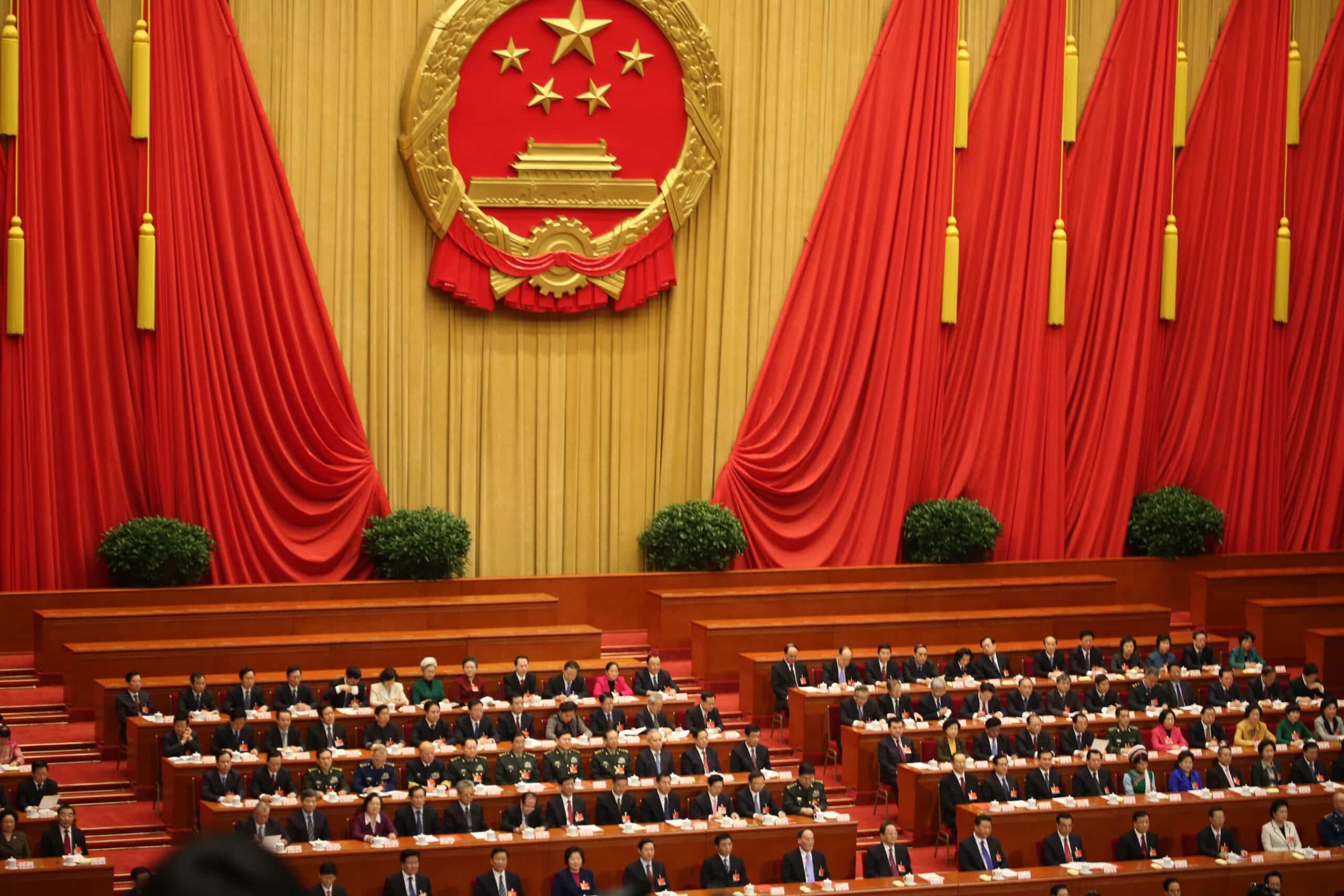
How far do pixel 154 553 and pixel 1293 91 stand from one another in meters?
9.17

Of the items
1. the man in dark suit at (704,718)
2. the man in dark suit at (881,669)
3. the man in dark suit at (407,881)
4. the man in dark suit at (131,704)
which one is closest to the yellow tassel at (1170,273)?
the man in dark suit at (881,669)

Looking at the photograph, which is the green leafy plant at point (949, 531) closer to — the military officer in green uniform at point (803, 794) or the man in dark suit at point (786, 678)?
the man in dark suit at point (786, 678)

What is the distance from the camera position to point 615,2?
37.3 feet

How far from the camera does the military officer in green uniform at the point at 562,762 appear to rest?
8281mm

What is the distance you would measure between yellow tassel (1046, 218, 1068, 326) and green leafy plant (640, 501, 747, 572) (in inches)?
118

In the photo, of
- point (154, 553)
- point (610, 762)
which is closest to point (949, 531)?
point (610, 762)

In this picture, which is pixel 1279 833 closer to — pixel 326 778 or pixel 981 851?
pixel 981 851

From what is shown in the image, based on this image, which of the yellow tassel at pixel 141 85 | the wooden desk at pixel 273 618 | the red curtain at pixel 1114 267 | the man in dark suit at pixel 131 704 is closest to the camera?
the man in dark suit at pixel 131 704

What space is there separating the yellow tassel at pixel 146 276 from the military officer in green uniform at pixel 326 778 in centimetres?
352

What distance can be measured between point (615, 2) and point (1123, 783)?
20.2 feet

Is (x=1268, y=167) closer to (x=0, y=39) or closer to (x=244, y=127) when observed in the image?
(x=244, y=127)

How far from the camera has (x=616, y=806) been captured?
313 inches

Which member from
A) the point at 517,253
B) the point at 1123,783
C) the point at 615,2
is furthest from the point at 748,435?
the point at 1123,783

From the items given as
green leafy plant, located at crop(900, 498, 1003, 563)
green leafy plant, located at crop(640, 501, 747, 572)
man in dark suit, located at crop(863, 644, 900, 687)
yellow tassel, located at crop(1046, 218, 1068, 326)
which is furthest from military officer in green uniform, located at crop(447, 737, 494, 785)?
yellow tassel, located at crop(1046, 218, 1068, 326)
